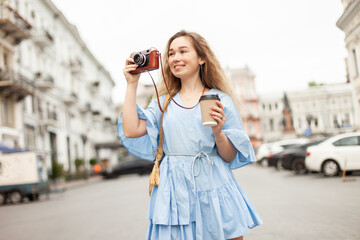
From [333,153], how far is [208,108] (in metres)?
14.2

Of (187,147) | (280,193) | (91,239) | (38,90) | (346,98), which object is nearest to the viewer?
(187,147)

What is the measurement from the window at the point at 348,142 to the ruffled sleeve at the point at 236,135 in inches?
549

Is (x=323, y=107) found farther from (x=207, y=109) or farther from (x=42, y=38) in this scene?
(x=207, y=109)

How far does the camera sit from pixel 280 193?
1189 cm

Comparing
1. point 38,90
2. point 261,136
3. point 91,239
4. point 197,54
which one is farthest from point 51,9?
point 261,136

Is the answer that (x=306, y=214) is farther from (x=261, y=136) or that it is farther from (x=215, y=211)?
(x=261, y=136)

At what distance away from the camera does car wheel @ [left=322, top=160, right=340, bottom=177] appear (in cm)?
1568

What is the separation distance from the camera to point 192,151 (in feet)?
8.52

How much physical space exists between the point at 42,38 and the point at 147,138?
3196 centimetres

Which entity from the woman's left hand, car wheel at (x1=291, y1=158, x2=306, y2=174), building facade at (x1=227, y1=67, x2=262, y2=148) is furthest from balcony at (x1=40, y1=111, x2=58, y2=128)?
building facade at (x1=227, y1=67, x2=262, y2=148)

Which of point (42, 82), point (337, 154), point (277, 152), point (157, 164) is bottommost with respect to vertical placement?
point (337, 154)

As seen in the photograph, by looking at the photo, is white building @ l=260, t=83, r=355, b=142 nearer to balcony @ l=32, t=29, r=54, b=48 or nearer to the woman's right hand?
balcony @ l=32, t=29, r=54, b=48

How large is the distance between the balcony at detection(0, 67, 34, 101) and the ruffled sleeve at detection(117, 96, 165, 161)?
933 inches

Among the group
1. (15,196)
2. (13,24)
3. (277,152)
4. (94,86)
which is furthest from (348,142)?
(94,86)
